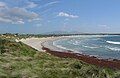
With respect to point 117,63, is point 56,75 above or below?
above

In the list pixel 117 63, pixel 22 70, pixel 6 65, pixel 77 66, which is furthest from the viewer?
pixel 117 63

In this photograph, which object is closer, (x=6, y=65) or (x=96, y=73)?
(x=96, y=73)

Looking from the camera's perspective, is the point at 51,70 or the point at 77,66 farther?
the point at 77,66

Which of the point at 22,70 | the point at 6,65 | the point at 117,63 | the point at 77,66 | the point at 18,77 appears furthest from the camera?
the point at 117,63

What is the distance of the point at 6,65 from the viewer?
19.6m

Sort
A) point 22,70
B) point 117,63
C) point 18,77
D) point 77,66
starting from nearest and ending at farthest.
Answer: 1. point 18,77
2. point 22,70
3. point 77,66
4. point 117,63

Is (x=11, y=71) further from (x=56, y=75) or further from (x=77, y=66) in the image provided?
(x=77, y=66)

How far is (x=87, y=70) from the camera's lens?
1858cm

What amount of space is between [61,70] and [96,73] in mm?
2399

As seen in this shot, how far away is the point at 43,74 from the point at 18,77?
1806 mm

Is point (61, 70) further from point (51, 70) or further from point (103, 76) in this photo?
point (103, 76)

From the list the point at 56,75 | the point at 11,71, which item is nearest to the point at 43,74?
the point at 56,75

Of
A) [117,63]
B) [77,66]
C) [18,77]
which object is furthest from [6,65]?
[117,63]

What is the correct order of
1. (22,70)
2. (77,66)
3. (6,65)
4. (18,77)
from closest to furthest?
1. (18,77)
2. (22,70)
3. (6,65)
4. (77,66)
